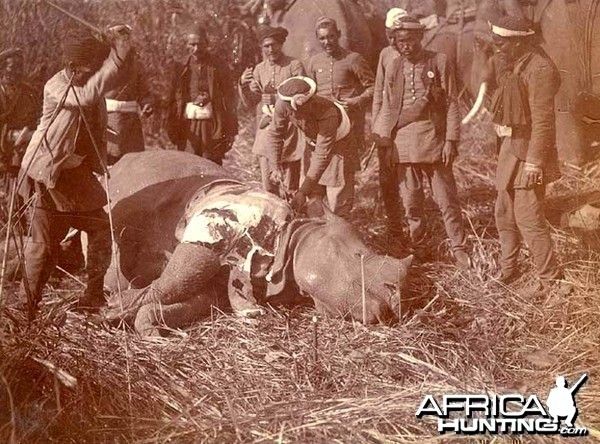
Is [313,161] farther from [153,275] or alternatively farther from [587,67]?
[587,67]

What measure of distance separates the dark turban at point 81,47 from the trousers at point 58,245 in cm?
89

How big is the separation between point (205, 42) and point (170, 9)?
52 centimetres

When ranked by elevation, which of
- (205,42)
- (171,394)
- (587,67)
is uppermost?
(205,42)

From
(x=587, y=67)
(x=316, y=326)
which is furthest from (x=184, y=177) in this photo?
(x=587, y=67)

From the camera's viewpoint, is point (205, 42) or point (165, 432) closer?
point (165, 432)

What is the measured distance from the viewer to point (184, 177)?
17.2 feet

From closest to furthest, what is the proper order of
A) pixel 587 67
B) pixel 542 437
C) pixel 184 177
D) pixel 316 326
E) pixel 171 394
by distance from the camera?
pixel 542 437, pixel 171 394, pixel 316 326, pixel 587 67, pixel 184 177

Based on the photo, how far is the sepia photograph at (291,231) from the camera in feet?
12.9

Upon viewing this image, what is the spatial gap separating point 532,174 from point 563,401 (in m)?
1.42

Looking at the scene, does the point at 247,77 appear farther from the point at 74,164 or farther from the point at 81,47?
the point at 74,164

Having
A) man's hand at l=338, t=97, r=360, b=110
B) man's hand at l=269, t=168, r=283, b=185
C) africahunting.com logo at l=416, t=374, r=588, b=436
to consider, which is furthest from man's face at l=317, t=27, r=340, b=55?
africahunting.com logo at l=416, t=374, r=588, b=436

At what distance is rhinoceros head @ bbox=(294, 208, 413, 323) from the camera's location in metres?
4.44

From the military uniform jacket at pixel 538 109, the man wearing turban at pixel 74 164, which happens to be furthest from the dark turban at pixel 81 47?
the military uniform jacket at pixel 538 109

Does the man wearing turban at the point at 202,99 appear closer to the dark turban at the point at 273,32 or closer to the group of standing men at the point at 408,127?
the group of standing men at the point at 408,127
